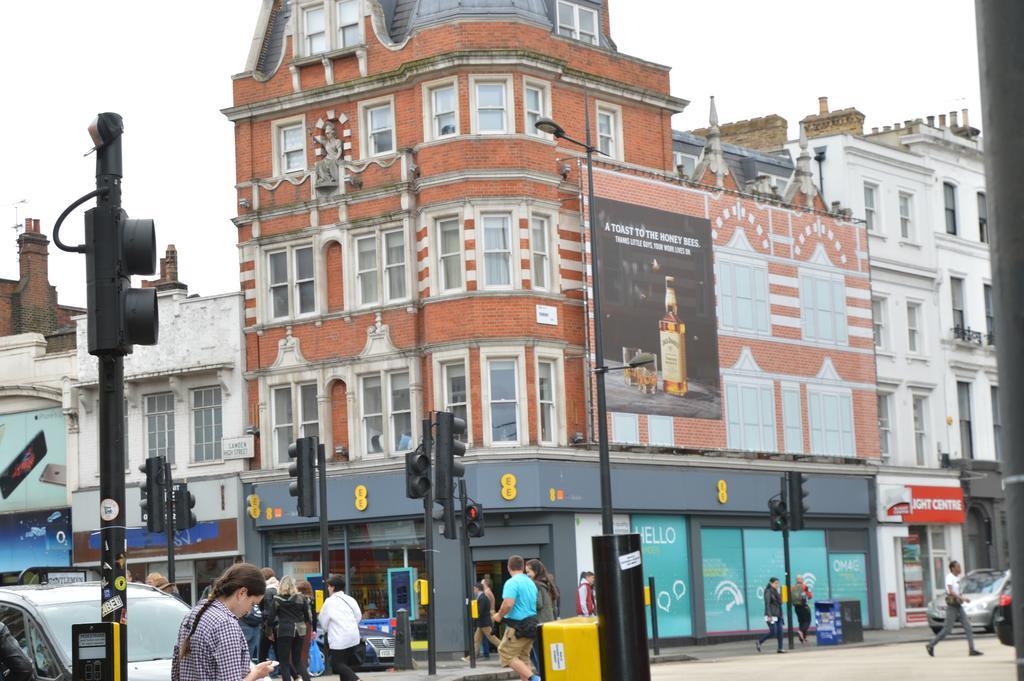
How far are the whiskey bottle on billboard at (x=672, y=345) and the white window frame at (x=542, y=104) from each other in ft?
16.9

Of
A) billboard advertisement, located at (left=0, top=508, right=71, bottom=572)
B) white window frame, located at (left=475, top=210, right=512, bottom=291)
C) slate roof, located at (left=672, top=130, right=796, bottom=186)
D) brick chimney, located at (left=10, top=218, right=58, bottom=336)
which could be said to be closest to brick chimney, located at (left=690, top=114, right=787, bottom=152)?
slate roof, located at (left=672, top=130, right=796, bottom=186)

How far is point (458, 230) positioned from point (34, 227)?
64.0ft

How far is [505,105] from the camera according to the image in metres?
39.3

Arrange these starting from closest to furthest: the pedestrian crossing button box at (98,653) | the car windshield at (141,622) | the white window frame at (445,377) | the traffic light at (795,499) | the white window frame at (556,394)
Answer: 1. the pedestrian crossing button box at (98,653)
2. the car windshield at (141,622)
3. the traffic light at (795,499)
4. the white window frame at (445,377)
5. the white window frame at (556,394)

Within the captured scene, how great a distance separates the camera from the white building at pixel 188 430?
1673 inches

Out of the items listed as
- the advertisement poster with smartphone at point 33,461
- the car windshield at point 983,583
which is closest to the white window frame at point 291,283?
the advertisement poster with smartphone at point 33,461

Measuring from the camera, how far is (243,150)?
4334cm

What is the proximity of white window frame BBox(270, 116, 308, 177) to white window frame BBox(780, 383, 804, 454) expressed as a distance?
14466 mm

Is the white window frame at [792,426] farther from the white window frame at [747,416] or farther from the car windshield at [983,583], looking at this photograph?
the car windshield at [983,583]

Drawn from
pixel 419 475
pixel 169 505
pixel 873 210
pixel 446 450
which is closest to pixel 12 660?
pixel 446 450

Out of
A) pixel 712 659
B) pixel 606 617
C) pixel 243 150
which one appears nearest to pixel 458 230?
pixel 243 150

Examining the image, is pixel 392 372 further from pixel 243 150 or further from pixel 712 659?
pixel 712 659

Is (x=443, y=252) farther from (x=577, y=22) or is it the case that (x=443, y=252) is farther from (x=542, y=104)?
(x=577, y=22)

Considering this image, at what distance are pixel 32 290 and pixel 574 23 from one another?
20.8m
